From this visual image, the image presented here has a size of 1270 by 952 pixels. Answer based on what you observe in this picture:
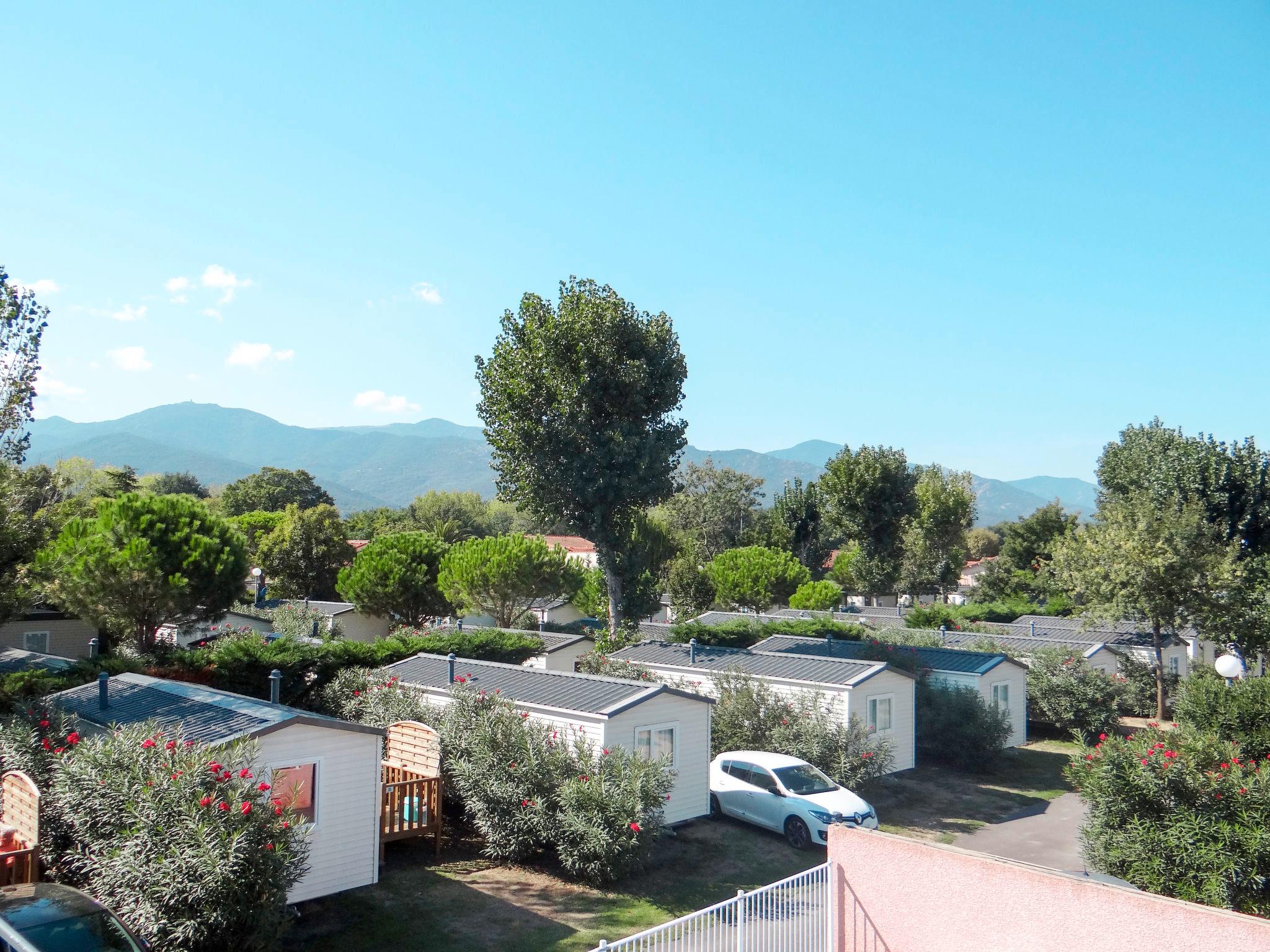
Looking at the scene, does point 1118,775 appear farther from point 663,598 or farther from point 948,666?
point 663,598

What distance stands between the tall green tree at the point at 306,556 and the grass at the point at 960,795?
4331 cm

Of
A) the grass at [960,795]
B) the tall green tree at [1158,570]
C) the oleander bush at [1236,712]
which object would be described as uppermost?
the tall green tree at [1158,570]

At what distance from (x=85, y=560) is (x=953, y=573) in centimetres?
5898

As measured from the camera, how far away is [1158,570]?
1163 inches

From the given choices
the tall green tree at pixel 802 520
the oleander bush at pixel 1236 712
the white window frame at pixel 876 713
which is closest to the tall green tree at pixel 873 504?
the tall green tree at pixel 802 520

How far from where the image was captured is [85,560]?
2822cm

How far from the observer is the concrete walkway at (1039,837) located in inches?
664

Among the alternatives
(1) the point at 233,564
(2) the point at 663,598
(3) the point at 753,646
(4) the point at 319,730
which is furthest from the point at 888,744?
(2) the point at 663,598

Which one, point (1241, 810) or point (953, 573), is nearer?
point (1241, 810)

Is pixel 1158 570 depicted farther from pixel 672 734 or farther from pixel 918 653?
pixel 672 734

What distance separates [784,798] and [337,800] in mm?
9063

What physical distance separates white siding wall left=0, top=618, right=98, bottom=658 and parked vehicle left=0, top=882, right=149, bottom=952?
30.7m

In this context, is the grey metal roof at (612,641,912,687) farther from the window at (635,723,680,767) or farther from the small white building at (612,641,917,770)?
the window at (635,723,680,767)

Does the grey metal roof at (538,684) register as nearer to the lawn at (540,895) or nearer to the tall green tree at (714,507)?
the lawn at (540,895)
